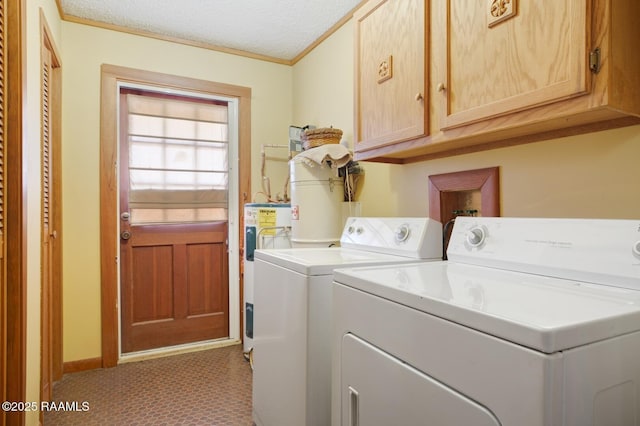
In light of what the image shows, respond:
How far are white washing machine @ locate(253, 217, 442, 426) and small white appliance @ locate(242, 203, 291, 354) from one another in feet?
2.57

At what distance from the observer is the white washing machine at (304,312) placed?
1265 mm

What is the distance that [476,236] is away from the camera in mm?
1275

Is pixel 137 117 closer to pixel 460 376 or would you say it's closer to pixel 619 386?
pixel 460 376

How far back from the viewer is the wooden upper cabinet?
0.92 meters

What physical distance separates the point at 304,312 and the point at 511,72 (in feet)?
3.28

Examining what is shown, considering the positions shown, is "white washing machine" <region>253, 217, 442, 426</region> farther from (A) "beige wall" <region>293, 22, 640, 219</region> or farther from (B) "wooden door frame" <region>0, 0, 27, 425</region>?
(B) "wooden door frame" <region>0, 0, 27, 425</region>

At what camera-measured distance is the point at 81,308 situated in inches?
99.4

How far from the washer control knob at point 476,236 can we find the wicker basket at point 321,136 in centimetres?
116

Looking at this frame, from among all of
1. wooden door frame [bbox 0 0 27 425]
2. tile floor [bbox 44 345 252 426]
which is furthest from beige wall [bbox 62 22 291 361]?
wooden door frame [bbox 0 0 27 425]

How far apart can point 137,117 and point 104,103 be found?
0.24m

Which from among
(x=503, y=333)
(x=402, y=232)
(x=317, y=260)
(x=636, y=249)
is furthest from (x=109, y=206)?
(x=636, y=249)

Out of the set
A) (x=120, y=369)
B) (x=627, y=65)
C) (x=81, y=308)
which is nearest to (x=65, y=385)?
(x=120, y=369)

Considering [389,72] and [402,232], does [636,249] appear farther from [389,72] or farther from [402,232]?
[389,72]

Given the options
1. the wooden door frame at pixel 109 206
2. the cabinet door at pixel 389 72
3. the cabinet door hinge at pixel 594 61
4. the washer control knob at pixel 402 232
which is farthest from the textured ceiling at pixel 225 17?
the cabinet door hinge at pixel 594 61
